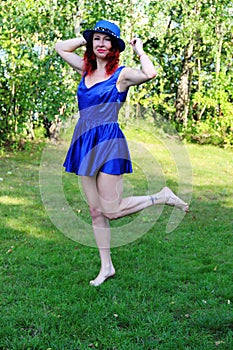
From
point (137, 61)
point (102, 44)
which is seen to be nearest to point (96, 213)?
point (102, 44)

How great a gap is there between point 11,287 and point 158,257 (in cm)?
121

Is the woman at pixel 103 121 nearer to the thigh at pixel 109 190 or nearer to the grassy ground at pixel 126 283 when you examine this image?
the thigh at pixel 109 190

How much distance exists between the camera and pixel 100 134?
3.15m

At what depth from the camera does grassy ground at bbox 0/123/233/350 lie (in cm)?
262

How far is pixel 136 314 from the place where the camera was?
9.44 ft

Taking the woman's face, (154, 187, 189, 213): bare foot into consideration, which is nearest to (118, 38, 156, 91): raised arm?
the woman's face

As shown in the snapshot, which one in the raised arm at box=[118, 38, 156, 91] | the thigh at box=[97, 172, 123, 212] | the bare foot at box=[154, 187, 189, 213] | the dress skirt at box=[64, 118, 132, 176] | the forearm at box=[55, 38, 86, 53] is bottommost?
the bare foot at box=[154, 187, 189, 213]

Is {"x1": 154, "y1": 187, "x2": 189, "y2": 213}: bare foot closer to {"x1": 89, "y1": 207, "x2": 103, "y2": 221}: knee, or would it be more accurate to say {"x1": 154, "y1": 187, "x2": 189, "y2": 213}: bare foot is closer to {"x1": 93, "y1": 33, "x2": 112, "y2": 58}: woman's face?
{"x1": 89, "y1": 207, "x2": 103, "y2": 221}: knee

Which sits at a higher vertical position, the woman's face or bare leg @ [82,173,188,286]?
the woman's face

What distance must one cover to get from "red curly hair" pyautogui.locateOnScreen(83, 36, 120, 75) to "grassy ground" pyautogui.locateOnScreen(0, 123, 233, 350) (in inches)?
54.8

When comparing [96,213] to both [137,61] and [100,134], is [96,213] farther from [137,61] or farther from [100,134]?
[137,61]

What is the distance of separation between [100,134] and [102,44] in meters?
0.56

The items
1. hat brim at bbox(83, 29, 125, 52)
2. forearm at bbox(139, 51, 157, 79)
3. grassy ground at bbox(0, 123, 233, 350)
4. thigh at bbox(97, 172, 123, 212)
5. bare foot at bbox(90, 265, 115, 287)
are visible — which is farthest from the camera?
bare foot at bbox(90, 265, 115, 287)

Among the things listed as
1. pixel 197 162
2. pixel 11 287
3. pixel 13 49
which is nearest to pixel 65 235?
pixel 11 287
